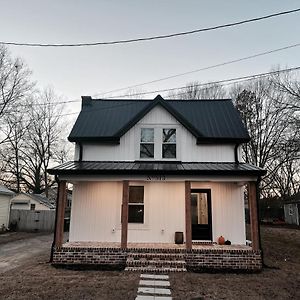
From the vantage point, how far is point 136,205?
1084 cm

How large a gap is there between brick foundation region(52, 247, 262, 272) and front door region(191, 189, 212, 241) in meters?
1.74

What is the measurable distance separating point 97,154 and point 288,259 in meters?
8.25

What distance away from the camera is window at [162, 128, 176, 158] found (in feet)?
36.9

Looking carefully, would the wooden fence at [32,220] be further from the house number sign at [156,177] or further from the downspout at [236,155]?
the downspout at [236,155]

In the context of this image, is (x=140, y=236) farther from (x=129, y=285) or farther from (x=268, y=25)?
(x=268, y=25)

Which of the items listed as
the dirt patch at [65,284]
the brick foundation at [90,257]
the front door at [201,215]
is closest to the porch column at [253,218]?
the front door at [201,215]

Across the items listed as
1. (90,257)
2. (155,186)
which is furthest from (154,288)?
(155,186)

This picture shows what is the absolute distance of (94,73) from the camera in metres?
14.9

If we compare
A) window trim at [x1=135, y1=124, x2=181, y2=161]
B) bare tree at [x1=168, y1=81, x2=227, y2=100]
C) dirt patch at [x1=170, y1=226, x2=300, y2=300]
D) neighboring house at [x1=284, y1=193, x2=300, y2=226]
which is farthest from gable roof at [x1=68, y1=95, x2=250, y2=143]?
neighboring house at [x1=284, y1=193, x2=300, y2=226]

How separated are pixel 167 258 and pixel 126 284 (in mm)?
2180

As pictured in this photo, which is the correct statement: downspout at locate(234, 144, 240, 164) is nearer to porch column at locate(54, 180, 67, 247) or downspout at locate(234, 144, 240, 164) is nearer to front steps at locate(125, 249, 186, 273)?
front steps at locate(125, 249, 186, 273)

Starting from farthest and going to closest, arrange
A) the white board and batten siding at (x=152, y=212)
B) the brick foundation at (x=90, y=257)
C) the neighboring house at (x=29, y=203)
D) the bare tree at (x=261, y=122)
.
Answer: the neighboring house at (x=29, y=203) → the bare tree at (x=261, y=122) → the white board and batten siding at (x=152, y=212) → the brick foundation at (x=90, y=257)

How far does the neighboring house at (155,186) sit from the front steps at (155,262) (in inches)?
4.1

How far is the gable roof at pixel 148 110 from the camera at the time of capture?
36.7 feet
